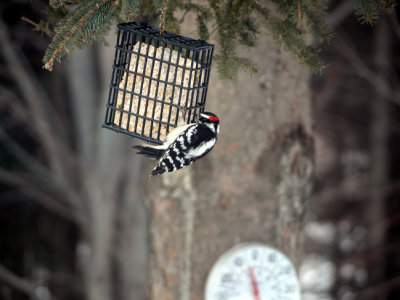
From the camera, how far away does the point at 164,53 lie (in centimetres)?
234

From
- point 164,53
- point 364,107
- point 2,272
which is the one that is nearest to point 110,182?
point 2,272

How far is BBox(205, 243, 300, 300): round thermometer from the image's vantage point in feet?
10.8

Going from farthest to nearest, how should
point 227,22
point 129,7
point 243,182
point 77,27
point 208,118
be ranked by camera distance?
1. point 243,182
2. point 208,118
3. point 227,22
4. point 77,27
5. point 129,7

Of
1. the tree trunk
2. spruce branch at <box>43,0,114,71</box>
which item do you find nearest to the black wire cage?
spruce branch at <box>43,0,114,71</box>

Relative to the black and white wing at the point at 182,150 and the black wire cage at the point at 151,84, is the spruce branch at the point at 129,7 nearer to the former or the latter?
the black wire cage at the point at 151,84

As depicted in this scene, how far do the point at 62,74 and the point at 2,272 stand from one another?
7.65 feet

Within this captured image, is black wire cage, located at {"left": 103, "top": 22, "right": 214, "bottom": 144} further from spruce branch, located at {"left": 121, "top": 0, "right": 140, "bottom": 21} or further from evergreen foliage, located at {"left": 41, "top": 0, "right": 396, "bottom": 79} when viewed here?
spruce branch, located at {"left": 121, "top": 0, "right": 140, "bottom": 21}

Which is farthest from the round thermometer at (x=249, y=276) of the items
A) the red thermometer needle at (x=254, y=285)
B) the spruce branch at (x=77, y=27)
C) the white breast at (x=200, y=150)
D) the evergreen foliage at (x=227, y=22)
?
the spruce branch at (x=77, y=27)

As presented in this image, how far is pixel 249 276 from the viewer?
3.32 metres

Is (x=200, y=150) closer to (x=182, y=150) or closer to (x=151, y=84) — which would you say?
(x=182, y=150)

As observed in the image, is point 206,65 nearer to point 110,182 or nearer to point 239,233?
point 239,233

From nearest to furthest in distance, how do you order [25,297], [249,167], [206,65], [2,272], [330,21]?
[206,65] → [249,167] → [330,21] → [2,272] → [25,297]

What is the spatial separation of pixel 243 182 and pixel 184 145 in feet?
3.36

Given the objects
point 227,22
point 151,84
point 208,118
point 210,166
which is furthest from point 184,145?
point 210,166
